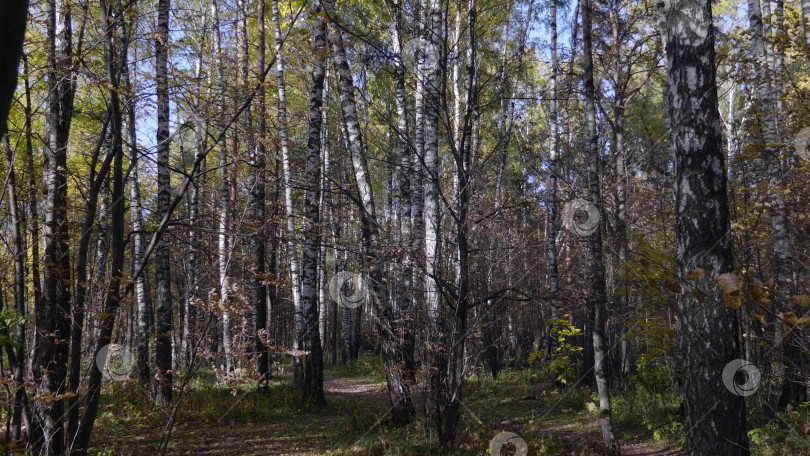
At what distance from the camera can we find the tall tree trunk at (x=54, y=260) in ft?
15.9

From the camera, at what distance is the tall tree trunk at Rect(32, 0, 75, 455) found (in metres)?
4.85

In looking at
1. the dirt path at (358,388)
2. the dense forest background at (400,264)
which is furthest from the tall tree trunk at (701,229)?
the dirt path at (358,388)

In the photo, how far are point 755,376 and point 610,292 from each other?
2.63m

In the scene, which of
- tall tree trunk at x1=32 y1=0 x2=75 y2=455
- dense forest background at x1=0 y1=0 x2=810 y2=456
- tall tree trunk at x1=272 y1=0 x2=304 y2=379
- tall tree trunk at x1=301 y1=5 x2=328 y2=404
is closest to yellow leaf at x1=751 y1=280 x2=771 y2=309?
dense forest background at x1=0 y1=0 x2=810 y2=456

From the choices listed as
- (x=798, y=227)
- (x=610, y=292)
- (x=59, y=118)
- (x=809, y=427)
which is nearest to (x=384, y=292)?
(x=610, y=292)

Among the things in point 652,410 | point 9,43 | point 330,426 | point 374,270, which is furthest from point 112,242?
point 652,410

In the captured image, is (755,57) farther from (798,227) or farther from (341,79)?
(341,79)

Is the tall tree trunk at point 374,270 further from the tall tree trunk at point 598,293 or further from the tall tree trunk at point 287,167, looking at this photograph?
the tall tree trunk at point 287,167

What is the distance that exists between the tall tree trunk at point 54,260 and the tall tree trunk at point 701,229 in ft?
16.5

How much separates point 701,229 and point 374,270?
4268mm

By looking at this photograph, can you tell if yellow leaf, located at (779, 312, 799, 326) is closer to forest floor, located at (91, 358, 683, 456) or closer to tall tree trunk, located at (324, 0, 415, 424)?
forest floor, located at (91, 358, 683, 456)

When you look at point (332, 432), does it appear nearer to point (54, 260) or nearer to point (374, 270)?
point (374, 270)

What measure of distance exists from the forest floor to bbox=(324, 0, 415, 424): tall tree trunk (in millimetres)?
307

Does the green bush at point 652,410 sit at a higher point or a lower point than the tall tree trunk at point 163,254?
lower
